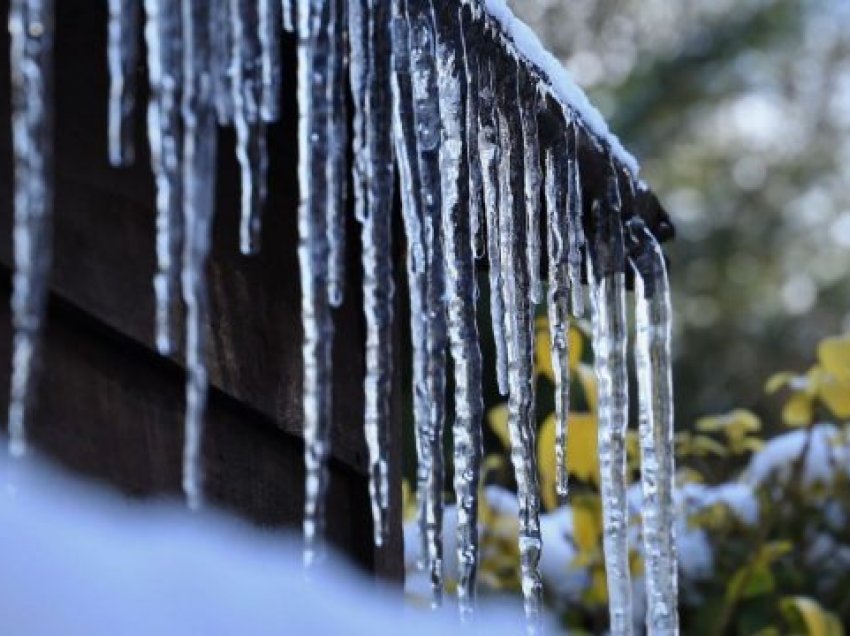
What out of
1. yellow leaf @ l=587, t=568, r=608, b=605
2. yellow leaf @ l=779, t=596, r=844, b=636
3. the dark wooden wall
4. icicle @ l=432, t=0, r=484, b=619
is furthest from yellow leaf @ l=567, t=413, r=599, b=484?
icicle @ l=432, t=0, r=484, b=619

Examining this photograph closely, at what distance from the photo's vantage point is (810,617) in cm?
285

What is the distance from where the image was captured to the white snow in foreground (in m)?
0.87

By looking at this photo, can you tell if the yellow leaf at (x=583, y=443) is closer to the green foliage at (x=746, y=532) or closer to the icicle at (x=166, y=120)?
the green foliage at (x=746, y=532)

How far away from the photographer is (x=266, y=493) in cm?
152

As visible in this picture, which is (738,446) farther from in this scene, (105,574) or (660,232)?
(105,574)

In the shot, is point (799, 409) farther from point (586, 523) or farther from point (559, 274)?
point (559, 274)

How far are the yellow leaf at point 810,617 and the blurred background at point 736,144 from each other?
18.1 ft

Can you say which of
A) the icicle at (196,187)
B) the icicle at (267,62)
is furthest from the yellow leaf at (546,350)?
the icicle at (196,187)

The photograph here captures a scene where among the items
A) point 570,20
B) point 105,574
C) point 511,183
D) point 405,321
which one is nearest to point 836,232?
point 570,20

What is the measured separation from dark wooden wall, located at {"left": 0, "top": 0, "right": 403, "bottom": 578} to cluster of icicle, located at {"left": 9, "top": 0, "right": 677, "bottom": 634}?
0.14 ft

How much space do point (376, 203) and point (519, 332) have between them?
45 centimetres

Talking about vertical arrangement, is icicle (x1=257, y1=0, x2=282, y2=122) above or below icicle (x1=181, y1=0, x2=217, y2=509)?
above

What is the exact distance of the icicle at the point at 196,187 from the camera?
0.94m

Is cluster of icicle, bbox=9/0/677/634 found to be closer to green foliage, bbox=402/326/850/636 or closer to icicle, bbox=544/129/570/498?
icicle, bbox=544/129/570/498
